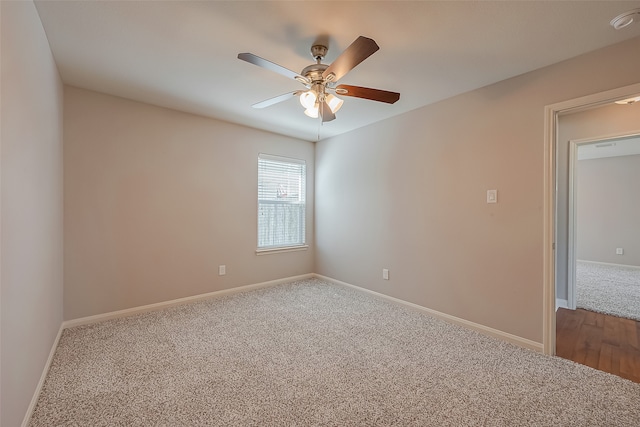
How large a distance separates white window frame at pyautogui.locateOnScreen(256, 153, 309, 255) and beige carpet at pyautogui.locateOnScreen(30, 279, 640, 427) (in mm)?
1475

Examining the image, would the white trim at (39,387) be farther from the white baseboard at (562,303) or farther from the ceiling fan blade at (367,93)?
the white baseboard at (562,303)

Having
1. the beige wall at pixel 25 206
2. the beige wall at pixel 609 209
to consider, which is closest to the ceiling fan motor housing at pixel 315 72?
the beige wall at pixel 25 206

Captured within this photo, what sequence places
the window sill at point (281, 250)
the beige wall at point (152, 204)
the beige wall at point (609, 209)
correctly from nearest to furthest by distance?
the beige wall at point (152, 204) → the window sill at point (281, 250) → the beige wall at point (609, 209)

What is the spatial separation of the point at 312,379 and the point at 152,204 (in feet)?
8.46

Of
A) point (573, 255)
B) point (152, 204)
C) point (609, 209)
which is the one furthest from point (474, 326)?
point (609, 209)

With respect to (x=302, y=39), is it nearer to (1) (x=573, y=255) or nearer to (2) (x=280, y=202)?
(2) (x=280, y=202)

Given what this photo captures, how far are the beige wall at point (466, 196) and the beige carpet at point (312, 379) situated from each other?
1.56 ft

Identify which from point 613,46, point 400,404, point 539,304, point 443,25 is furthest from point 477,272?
point 443,25

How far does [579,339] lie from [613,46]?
96.2 inches

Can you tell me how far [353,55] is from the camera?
158 cm

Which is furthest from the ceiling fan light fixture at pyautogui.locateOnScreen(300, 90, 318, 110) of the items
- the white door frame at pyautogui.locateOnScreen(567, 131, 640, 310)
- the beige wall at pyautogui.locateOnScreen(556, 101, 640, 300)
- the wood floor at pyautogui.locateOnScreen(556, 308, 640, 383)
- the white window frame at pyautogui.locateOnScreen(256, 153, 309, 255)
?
the white door frame at pyautogui.locateOnScreen(567, 131, 640, 310)

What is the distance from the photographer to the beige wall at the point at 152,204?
2755mm

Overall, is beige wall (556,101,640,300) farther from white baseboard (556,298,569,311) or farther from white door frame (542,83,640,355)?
white door frame (542,83,640,355)

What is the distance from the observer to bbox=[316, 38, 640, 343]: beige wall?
7.59 ft
